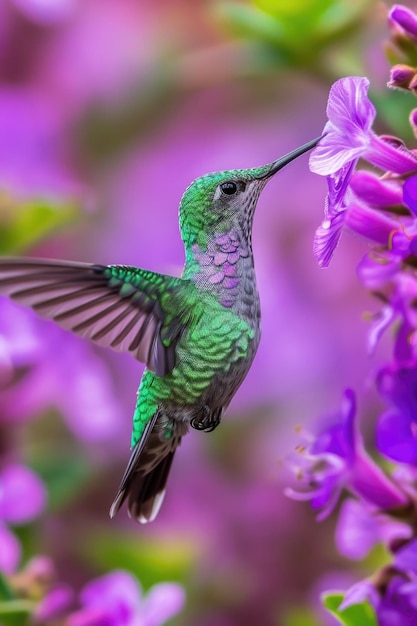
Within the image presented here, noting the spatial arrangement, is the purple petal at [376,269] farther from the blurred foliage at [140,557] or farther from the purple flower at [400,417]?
the blurred foliage at [140,557]

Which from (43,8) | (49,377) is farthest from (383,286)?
(43,8)

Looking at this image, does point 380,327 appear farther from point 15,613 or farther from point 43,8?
point 43,8

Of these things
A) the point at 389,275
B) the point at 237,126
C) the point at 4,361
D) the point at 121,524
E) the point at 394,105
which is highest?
the point at 237,126

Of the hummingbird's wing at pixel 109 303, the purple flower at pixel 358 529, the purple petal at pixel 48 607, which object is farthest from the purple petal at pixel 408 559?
the purple petal at pixel 48 607

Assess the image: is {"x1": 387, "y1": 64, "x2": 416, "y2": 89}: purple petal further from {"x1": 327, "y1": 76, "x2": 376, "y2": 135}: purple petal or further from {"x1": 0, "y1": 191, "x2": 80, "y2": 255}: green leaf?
{"x1": 0, "y1": 191, "x2": 80, "y2": 255}: green leaf

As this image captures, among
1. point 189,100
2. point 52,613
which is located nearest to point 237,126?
point 189,100

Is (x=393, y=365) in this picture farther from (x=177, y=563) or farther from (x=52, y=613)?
(x=177, y=563)

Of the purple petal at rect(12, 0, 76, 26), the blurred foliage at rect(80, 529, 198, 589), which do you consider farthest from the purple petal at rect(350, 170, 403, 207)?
the purple petal at rect(12, 0, 76, 26)
